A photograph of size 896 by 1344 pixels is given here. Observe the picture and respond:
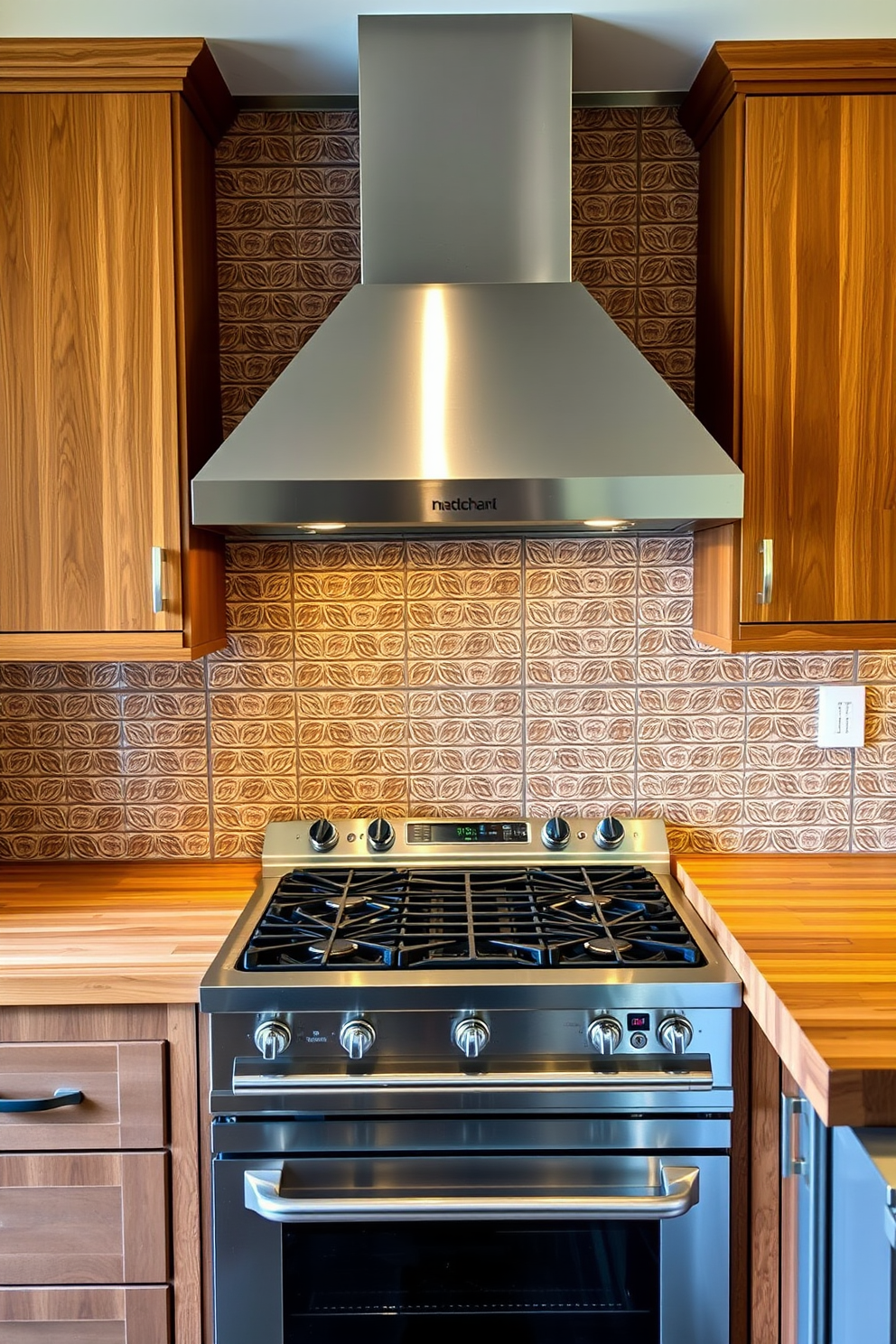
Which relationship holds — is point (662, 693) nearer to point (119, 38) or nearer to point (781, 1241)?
point (781, 1241)

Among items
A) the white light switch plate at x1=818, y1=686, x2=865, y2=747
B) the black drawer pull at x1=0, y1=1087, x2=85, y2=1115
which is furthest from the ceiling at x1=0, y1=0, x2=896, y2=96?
the black drawer pull at x1=0, y1=1087, x2=85, y2=1115

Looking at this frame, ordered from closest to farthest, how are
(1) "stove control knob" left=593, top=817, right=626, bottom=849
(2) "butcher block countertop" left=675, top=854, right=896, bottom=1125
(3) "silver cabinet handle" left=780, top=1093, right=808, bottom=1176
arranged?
(2) "butcher block countertop" left=675, top=854, right=896, bottom=1125
(3) "silver cabinet handle" left=780, top=1093, right=808, bottom=1176
(1) "stove control knob" left=593, top=817, right=626, bottom=849

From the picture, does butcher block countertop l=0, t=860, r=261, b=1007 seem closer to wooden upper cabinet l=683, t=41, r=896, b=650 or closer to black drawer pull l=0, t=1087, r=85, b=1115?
black drawer pull l=0, t=1087, r=85, b=1115

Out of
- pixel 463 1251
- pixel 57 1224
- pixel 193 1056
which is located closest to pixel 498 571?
pixel 193 1056


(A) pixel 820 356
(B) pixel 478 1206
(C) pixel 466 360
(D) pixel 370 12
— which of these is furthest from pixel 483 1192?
(D) pixel 370 12

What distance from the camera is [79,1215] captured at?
5.16 feet

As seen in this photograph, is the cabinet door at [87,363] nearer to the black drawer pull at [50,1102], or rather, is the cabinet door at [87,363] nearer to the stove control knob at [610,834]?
the black drawer pull at [50,1102]

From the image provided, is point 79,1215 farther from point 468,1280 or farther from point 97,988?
point 468,1280

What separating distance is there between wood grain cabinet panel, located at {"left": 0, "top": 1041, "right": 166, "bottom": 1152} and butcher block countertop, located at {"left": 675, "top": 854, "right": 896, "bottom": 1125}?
0.86 m

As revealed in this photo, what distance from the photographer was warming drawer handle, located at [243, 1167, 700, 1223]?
1474mm

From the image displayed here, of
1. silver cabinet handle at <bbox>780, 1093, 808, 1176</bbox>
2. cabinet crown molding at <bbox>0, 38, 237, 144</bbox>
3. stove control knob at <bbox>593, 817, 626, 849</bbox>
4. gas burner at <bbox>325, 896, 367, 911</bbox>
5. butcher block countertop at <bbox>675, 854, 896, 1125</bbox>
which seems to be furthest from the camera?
stove control knob at <bbox>593, 817, 626, 849</bbox>

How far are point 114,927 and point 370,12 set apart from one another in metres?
1.50

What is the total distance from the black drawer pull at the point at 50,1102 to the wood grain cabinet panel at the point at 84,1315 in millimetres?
274

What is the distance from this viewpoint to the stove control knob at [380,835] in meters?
2.06
